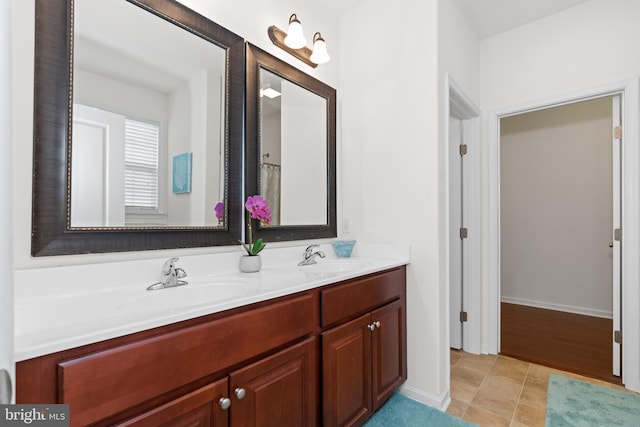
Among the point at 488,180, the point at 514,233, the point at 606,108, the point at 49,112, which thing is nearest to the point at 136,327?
Result: the point at 49,112

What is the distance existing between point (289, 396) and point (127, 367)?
65 centimetres

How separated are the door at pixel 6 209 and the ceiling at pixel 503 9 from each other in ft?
7.53

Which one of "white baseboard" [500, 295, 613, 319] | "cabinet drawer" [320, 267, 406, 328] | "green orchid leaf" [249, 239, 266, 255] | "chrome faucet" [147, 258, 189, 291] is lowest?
"white baseboard" [500, 295, 613, 319]

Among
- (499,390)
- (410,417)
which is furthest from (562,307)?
(410,417)

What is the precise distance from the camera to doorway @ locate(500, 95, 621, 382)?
329cm

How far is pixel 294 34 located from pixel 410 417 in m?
2.35

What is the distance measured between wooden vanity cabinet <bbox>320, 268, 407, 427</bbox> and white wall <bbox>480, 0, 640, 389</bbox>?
4.17 ft

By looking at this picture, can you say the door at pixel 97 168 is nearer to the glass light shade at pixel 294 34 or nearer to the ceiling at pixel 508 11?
the glass light shade at pixel 294 34

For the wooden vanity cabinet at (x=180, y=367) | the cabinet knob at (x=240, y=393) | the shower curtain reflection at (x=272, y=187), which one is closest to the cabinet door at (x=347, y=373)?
the wooden vanity cabinet at (x=180, y=367)

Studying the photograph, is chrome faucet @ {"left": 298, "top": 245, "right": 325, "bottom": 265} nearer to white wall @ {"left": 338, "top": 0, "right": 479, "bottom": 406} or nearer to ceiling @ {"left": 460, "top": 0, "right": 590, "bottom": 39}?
white wall @ {"left": 338, "top": 0, "right": 479, "bottom": 406}

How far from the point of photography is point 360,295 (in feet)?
5.08

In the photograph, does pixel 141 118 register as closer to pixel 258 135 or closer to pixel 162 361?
pixel 258 135

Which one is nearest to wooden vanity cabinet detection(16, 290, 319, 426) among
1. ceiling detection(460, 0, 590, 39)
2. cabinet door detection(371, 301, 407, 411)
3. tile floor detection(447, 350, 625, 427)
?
cabinet door detection(371, 301, 407, 411)

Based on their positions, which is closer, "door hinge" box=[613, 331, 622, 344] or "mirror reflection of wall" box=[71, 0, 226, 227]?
"mirror reflection of wall" box=[71, 0, 226, 227]
